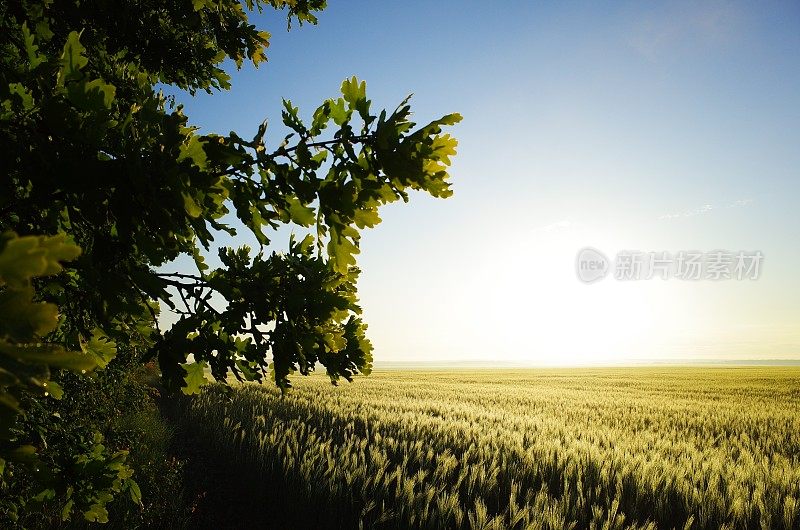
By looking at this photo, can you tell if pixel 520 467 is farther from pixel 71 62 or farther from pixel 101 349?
pixel 71 62

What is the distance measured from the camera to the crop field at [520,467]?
4668mm

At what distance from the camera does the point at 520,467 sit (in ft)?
21.3

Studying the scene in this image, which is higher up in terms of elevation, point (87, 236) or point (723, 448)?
point (87, 236)

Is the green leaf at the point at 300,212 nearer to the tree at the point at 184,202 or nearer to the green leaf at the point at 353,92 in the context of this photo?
the tree at the point at 184,202

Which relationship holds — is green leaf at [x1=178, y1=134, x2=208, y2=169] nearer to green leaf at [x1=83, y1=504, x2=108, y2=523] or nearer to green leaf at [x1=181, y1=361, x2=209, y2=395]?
green leaf at [x1=181, y1=361, x2=209, y2=395]

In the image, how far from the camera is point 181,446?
1013 cm

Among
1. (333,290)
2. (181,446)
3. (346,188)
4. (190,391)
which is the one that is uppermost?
(346,188)

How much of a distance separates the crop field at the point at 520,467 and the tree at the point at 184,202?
1.41 ft

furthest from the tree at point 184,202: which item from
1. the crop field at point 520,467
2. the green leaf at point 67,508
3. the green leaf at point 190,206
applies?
the green leaf at point 67,508

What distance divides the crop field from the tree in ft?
1.41

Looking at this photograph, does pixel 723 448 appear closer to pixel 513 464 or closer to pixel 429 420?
pixel 513 464

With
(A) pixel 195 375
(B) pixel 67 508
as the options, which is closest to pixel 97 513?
(B) pixel 67 508

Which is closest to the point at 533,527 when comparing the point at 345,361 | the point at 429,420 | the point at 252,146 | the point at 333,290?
the point at 345,361

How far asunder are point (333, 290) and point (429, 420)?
31.1 ft
